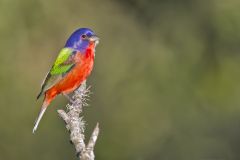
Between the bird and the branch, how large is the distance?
1.37ft

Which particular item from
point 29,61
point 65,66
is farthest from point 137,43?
point 65,66

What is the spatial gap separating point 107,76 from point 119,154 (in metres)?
1.33

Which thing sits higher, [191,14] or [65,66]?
[191,14]

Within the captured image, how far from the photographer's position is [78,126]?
7949 millimetres

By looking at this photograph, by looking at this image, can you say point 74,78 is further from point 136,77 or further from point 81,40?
point 136,77

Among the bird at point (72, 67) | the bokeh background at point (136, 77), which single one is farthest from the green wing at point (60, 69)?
the bokeh background at point (136, 77)

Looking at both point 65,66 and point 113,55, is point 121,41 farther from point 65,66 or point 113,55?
point 65,66

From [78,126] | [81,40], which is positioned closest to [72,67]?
[81,40]

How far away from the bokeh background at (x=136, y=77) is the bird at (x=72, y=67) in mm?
4780

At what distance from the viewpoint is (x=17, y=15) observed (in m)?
15.6

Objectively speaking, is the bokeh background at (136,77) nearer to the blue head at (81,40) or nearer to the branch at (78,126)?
the blue head at (81,40)

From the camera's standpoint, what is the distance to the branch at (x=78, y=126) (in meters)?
7.18

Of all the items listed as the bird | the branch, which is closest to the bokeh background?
the bird

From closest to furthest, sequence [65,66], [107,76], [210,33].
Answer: [65,66]
[107,76]
[210,33]
